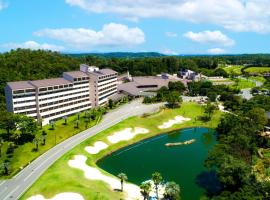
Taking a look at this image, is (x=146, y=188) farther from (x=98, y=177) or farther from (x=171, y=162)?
(x=171, y=162)

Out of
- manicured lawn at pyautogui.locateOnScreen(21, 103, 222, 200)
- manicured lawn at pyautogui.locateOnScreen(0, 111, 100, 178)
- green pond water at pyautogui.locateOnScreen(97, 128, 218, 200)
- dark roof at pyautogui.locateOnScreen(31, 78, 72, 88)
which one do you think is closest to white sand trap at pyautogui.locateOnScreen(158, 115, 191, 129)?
manicured lawn at pyautogui.locateOnScreen(21, 103, 222, 200)

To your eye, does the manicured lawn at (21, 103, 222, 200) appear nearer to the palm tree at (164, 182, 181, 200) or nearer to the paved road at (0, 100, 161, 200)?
the paved road at (0, 100, 161, 200)

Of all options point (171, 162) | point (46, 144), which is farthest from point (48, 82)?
point (171, 162)

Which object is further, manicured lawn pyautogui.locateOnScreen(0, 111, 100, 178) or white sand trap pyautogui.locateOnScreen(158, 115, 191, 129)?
white sand trap pyautogui.locateOnScreen(158, 115, 191, 129)

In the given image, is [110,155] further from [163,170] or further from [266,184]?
[266,184]

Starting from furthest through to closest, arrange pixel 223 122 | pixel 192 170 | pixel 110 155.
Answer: pixel 223 122, pixel 110 155, pixel 192 170

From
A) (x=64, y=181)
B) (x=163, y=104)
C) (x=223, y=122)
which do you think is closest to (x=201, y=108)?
(x=163, y=104)

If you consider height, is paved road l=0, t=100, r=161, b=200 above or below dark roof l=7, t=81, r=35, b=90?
below

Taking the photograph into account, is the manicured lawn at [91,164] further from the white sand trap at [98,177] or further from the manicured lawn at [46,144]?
the manicured lawn at [46,144]
